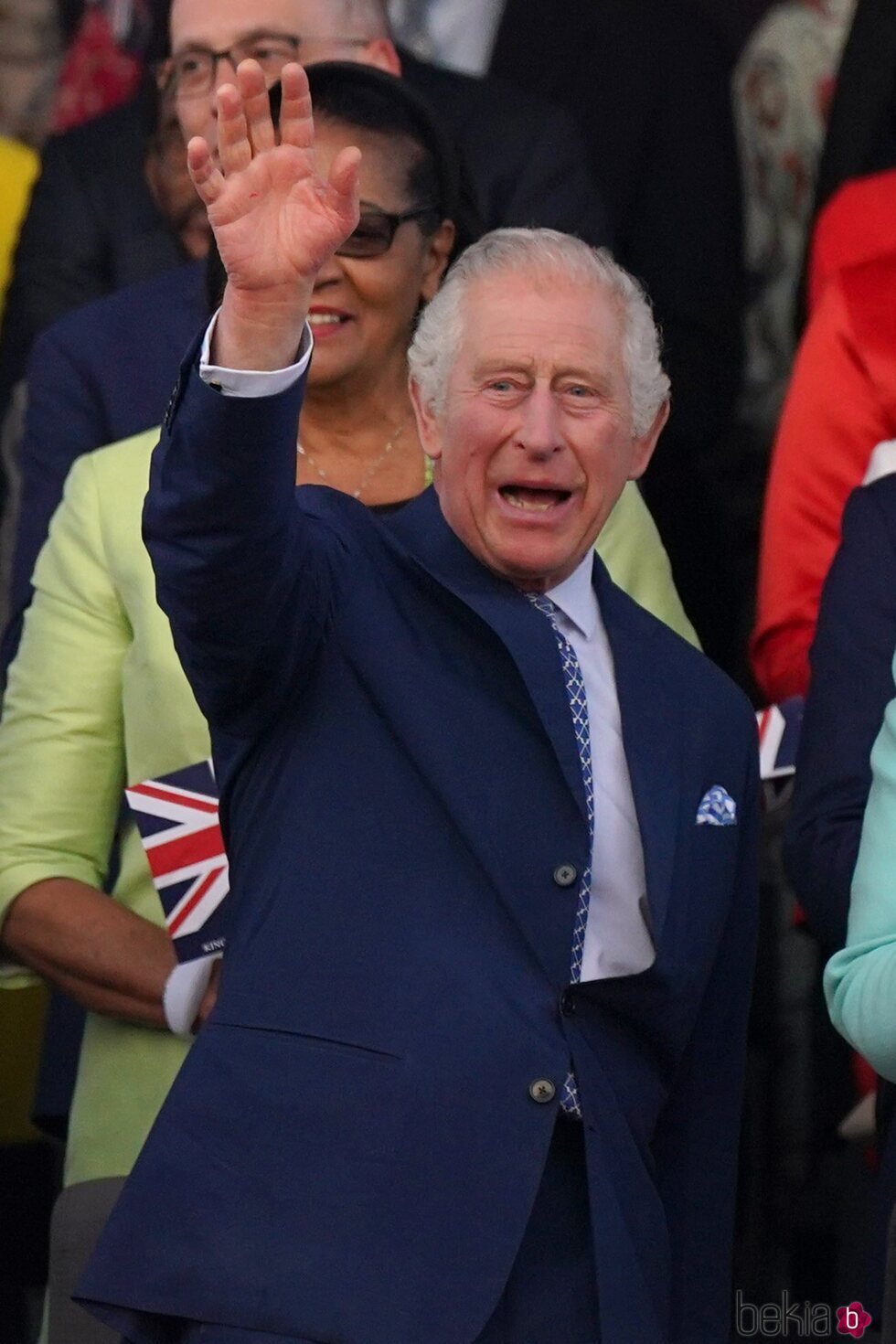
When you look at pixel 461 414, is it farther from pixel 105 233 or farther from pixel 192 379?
pixel 105 233

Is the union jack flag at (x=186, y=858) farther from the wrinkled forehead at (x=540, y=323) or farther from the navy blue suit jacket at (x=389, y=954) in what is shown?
the wrinkled forehead at (x=540, y=323)

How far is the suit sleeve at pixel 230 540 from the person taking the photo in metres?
2.23

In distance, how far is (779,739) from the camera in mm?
3172

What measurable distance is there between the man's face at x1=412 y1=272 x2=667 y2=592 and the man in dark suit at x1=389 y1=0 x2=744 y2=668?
5.08ft

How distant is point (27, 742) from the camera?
3150mm

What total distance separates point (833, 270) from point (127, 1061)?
1.71m

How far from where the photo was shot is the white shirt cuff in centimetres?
223

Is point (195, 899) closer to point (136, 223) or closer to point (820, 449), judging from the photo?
point (820, 449)

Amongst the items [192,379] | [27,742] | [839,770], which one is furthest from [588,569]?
[27,742]

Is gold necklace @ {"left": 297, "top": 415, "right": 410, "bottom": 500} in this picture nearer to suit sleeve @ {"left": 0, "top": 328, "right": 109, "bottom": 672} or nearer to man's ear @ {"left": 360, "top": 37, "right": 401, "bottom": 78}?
suit sleeve @ {"left": 0, "top": 328, "right": 109, "bottom": 672}

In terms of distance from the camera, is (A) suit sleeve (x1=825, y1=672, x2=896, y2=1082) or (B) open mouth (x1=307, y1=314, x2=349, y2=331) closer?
(A) suit sleeve (x1=825, y1=672, x2=896, y2=1082)

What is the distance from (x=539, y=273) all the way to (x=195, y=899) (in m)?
0.82

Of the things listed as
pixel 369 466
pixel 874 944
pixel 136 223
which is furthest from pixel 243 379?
pixel 136 223

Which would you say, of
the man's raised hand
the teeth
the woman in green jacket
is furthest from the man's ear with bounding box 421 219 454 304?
the man's raised hand
